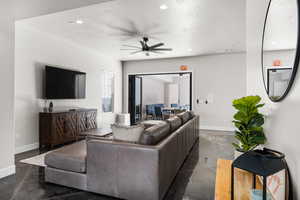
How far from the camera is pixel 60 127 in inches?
177

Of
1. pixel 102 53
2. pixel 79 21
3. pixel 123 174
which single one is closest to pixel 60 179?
pixel 123 174

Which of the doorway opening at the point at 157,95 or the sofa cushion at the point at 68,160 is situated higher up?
the doorway opening at the point at 157,95

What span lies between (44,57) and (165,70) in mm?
4566

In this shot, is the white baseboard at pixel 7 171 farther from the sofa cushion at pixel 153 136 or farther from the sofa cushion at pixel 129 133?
the sofa cushion at pixel 153 136

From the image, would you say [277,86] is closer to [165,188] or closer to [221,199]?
[221,199]

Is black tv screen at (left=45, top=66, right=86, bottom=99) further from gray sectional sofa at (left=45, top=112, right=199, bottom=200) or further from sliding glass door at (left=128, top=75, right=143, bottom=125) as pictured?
sliding glass door at (left=128, top=75, right=143, bottom=125)

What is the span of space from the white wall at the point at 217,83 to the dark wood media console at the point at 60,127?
432cm

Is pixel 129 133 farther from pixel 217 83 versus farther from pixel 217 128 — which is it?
pixel 217 83

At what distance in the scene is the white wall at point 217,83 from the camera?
6754 mm

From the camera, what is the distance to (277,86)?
3.97ft

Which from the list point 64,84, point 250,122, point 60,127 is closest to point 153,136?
point 250,122

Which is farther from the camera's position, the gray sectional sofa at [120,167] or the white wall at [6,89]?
the white wall at [6,89]

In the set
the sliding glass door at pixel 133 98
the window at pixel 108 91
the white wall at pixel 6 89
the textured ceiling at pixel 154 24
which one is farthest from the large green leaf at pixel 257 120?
the sliding glass door at pixel 133 98

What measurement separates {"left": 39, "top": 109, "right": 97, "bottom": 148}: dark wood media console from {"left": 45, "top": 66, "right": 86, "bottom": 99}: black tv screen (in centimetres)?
55
